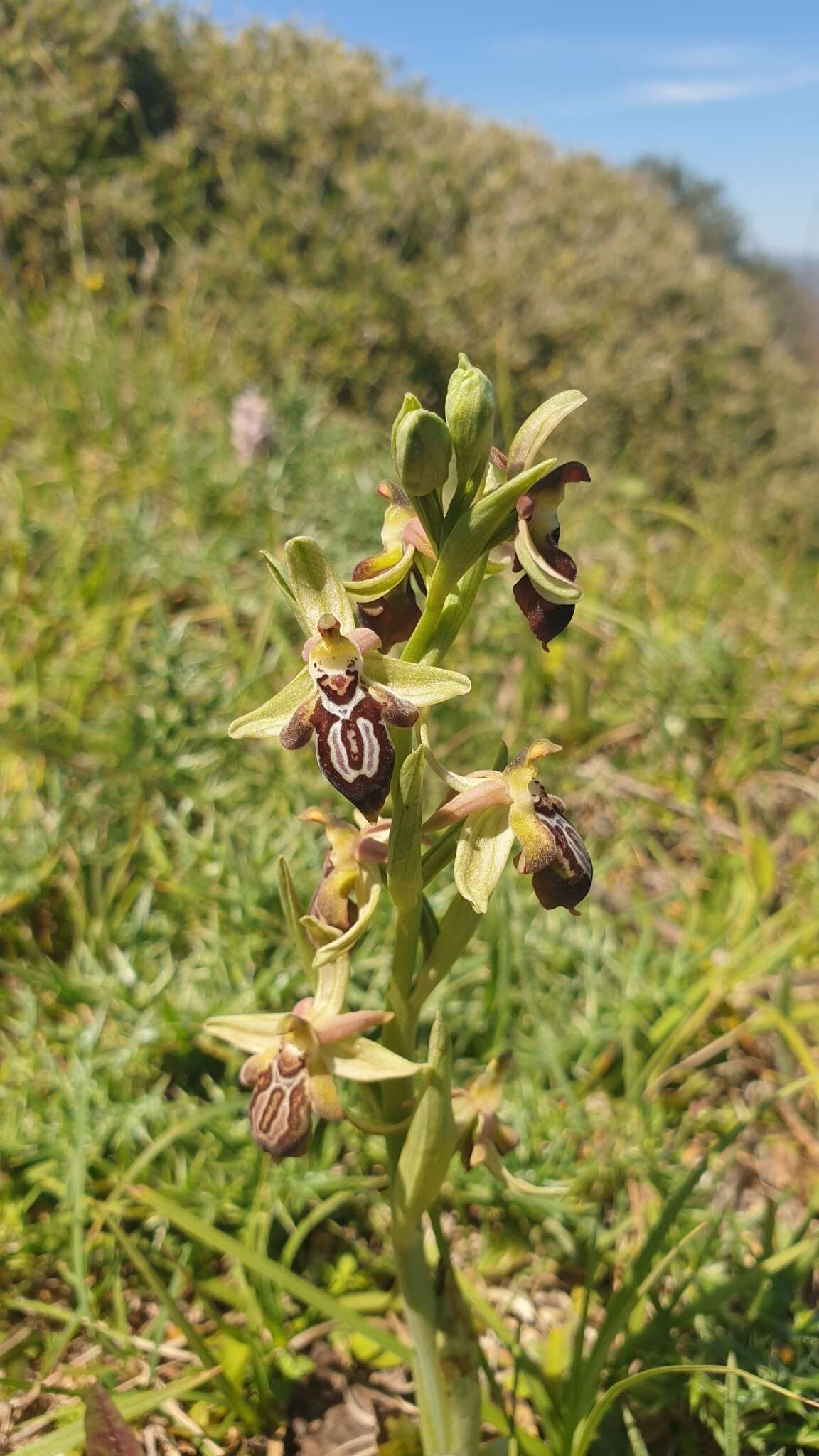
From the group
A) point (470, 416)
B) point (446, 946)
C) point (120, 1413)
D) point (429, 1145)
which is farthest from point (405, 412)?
point (120, 1413)

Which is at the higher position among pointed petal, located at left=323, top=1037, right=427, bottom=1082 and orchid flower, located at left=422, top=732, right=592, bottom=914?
orchid flower, located at left=422, top=732, right=592, bottom=914

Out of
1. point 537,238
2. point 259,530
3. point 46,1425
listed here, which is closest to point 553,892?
point 46,1425

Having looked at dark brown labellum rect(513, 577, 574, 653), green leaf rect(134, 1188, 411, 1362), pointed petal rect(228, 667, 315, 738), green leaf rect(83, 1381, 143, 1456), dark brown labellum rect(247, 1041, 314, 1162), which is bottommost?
green leaf rect(83, 1381, 143, 1456)

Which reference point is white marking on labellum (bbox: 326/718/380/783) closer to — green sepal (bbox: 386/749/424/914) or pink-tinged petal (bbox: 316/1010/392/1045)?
green sepal (bbox: 386/749/424/914)

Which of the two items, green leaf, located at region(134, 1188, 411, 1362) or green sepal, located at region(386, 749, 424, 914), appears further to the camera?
green leaf, located at region(134, 1188, 411, 1362)

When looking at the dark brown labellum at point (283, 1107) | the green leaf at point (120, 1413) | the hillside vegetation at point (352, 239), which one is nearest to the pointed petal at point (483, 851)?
the dark brown labellum at point (283, 1107)

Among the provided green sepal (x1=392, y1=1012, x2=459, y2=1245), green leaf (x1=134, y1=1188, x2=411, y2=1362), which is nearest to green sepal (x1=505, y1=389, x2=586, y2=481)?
green sepal (x1=392, y1=1012, x2=459, y2=1245)

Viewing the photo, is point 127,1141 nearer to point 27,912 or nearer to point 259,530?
point 27,912

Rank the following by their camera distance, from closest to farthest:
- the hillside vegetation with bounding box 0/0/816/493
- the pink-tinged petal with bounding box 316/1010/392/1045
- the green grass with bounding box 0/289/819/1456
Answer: the pink-tinged petal with bounding box 316/1010/392/1045 < the green grass with bounding box 0/289/819/1456 < the hillside vegetation with bounding box 0/0/816/493
